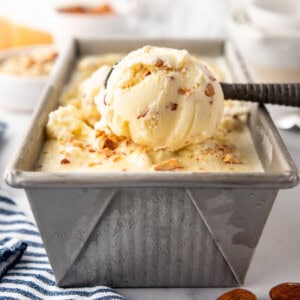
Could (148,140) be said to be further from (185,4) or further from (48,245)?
(185,4)

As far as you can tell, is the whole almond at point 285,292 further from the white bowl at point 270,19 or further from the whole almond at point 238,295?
the white bowl at point 270,19

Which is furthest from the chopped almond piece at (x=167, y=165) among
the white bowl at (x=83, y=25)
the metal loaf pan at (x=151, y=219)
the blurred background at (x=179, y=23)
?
the white bowl at (x=83, y=25)

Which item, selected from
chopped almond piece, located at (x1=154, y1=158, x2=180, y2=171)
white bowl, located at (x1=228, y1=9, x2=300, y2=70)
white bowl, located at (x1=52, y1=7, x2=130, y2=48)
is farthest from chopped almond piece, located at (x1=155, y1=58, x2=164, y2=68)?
white bowl, located at (x1=52, y1=7, x2=130, y2=48)

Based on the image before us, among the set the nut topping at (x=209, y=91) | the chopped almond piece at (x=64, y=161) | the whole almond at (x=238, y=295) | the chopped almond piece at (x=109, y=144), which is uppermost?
the nut topping at (x=209, y=91)

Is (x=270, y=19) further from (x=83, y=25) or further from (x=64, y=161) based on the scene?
(x=64, y=161)

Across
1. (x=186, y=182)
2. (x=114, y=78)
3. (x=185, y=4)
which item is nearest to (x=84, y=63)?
(x=114, y=78)

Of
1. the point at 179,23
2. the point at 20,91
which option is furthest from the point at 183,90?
the point at 179,23
